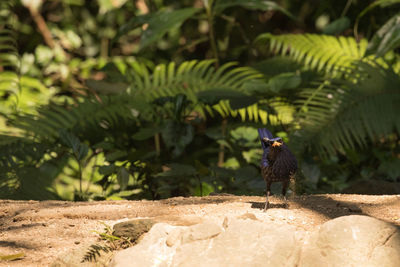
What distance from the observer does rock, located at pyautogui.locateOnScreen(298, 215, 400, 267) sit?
1.66 metres

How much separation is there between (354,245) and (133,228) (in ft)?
2.80

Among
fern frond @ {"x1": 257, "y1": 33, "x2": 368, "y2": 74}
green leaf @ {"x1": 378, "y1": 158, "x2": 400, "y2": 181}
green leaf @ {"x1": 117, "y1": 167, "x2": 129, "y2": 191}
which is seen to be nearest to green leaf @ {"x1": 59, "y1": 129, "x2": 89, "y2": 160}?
green leaf @ {"x1": 117, "y1": 167, "x2": 129, "y2": 191}

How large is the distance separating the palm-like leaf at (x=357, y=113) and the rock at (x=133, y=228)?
85.1 inches

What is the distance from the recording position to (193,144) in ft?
18.1

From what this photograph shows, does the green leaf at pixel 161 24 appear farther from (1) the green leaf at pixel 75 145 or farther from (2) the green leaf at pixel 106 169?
(2) the green leaf at pixel 106 169

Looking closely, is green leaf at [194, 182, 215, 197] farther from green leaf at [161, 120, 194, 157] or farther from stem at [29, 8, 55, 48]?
stem at [29, 8, 55, 48]

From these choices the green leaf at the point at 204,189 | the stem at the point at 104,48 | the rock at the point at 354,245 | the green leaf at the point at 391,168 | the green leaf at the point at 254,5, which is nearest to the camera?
the rock at the point at 354,245

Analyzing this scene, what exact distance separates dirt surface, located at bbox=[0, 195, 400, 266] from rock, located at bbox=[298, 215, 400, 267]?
0.63 feet

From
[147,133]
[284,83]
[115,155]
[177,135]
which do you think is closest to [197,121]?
[177,135]

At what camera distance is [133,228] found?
6.56 feet

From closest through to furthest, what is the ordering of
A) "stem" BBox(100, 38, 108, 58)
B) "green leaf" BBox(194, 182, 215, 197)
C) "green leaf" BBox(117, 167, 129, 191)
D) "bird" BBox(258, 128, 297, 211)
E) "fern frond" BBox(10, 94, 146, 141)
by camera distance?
"bird" BBox(258, 128, 297, 211) < "green leaf" BBox(117, 167, 129, 191) < "green leaf" BBox(194, 182, 215, 197) < "fern frond" BBox(10, 94, 146, 141) < "stem" BBox(100, 38, 108, 58)

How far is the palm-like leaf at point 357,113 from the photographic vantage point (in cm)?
395

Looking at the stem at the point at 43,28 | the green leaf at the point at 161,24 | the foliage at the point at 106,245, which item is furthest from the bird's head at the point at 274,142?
the stem at the point at 43,28

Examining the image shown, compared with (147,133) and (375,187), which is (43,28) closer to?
(147,133)
